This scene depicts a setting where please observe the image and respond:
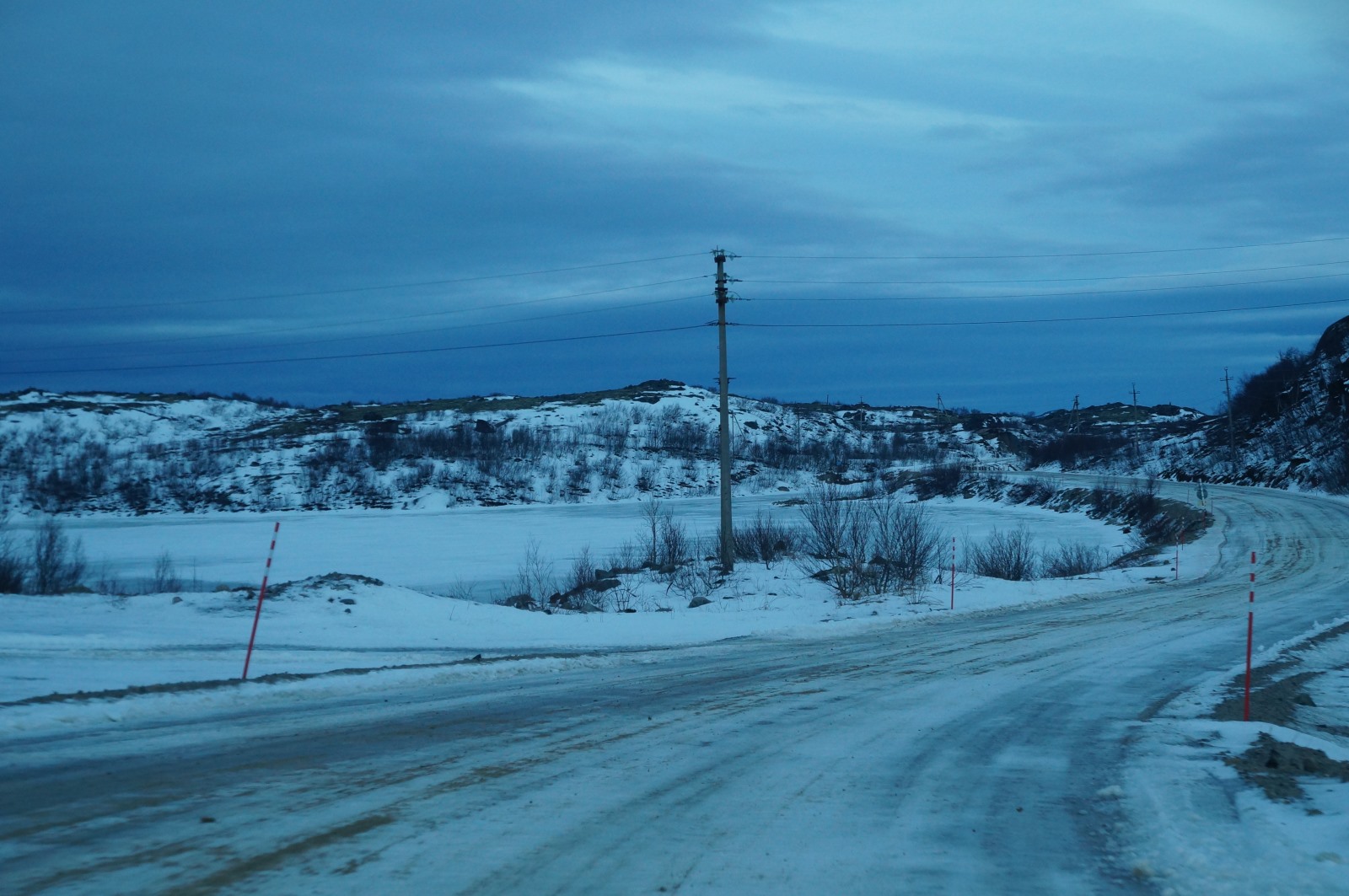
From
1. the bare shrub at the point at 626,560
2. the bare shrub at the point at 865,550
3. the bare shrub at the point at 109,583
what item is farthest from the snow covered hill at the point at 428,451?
the bare shrub at the point at 865,550

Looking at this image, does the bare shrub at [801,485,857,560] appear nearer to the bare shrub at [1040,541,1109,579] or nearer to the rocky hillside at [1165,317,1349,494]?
the bare shrub at [1040,541,1109,579]

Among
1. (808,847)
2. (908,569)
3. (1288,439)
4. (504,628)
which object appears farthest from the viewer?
(1288,439)

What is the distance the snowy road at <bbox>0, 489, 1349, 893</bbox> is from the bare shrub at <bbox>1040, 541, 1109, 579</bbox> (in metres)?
21.8

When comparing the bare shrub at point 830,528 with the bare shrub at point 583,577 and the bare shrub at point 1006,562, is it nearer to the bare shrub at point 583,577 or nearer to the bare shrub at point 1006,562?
the bare shrub at point 1006,562

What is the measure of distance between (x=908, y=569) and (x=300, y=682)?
1898cm

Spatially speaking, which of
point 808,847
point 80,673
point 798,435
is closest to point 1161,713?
point 808,847

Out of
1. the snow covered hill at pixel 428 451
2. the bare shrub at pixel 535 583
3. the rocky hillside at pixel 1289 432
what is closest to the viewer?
the bare shrub at pixel 535 583

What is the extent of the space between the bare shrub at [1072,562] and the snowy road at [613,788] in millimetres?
21809

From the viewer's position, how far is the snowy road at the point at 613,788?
5.02 metres

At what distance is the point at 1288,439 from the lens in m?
73.1

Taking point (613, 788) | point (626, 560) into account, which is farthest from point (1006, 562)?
point (613, 788)

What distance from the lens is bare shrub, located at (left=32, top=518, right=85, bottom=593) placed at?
85.4ft

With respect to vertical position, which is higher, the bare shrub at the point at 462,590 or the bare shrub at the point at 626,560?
the bare shrub at the point at 626,560

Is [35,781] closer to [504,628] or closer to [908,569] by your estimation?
[504,628]
